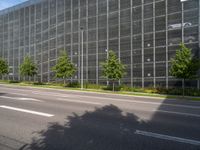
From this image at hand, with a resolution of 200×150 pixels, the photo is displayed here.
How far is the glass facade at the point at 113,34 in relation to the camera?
34.2 m

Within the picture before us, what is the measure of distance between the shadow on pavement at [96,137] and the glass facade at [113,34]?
2584 cm

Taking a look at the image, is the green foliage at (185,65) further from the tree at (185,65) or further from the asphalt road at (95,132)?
the asphalt road at (95,132)

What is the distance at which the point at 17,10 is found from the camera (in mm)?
62062

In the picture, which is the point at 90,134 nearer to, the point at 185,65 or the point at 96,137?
the point at 96,137

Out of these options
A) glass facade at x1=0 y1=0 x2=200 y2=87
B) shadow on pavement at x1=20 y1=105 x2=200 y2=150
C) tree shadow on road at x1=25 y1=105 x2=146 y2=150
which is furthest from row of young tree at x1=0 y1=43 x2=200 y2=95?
shadow on pavement at x1=20 y1=105 x2=200 y2=150

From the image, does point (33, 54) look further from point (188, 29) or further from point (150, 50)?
point (188, 29)

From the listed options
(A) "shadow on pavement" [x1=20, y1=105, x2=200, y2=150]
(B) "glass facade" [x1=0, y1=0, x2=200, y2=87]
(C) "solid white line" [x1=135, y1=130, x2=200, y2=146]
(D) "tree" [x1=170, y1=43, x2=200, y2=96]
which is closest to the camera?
(A) "shadow on pavement" [x1=20, y1=105, x2=200, y2=150]

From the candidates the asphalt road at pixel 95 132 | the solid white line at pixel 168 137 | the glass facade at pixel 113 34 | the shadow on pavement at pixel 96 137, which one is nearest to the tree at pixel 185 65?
the glass facade at pixel 113 34

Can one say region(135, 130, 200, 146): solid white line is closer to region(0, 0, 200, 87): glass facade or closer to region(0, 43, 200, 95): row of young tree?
region(0, 43, 200, 95): row of young tree

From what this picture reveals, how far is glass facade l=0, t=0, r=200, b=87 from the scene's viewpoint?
34156 millimetres

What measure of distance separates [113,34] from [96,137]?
114 ft

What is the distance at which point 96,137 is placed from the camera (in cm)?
725

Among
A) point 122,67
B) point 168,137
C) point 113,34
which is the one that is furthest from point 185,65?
point 168,137

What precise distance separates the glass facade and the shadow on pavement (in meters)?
25.8
